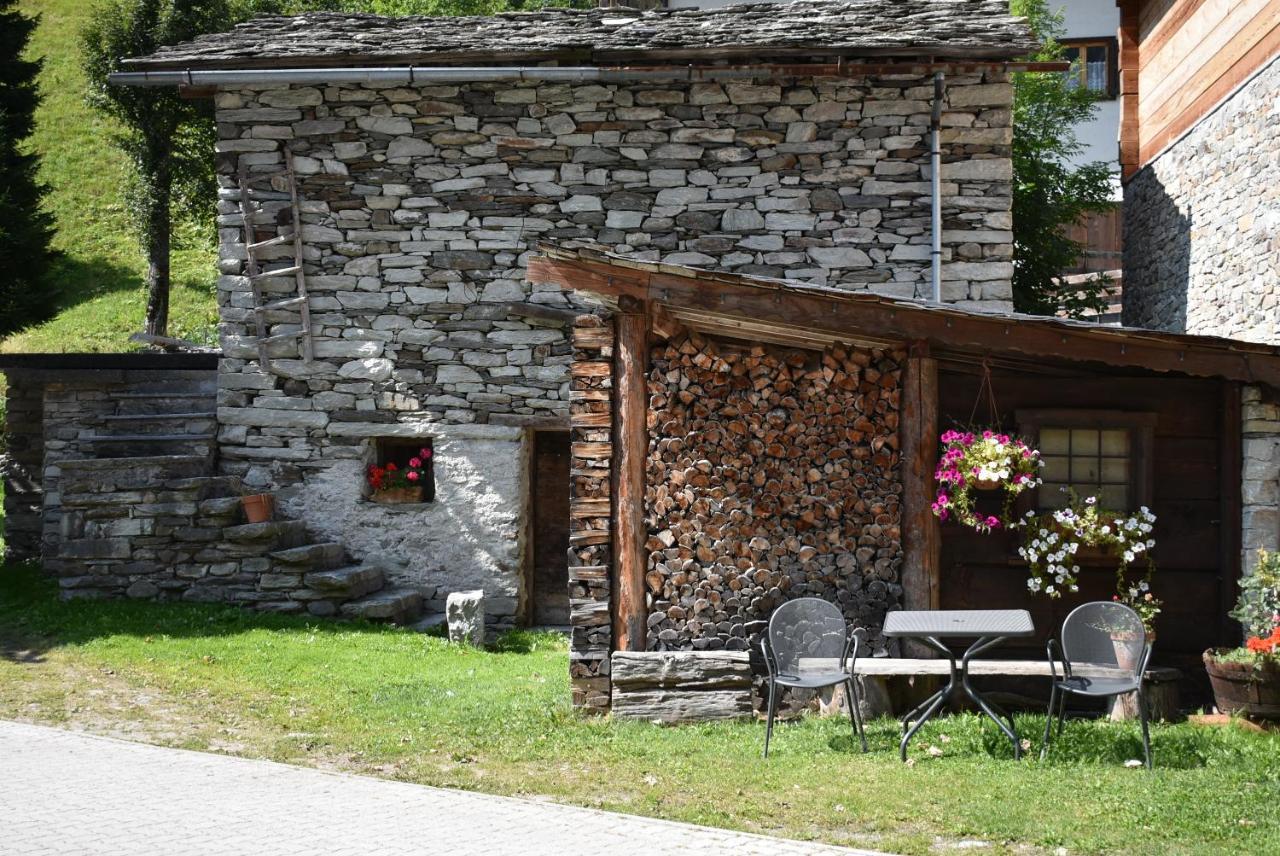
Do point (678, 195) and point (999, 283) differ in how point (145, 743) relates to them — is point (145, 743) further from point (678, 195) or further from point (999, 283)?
point (999, 283)

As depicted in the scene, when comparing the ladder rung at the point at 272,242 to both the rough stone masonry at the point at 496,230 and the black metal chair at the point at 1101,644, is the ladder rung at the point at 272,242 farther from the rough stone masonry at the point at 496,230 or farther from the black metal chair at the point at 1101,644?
the black metal chair at the point at 1101,644

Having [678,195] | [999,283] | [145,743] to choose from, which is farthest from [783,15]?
[145,743]

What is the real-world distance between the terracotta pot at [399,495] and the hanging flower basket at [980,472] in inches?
205

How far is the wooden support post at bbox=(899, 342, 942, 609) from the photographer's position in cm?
677

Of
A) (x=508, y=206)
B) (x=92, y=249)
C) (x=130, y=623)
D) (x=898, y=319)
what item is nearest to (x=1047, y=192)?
(x=508, y=206)

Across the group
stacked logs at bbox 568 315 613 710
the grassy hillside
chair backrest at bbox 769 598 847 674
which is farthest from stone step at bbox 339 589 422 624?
the grassy hillside

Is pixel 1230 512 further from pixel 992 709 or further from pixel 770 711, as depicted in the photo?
pixel 770 711

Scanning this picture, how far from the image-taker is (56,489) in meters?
11.0

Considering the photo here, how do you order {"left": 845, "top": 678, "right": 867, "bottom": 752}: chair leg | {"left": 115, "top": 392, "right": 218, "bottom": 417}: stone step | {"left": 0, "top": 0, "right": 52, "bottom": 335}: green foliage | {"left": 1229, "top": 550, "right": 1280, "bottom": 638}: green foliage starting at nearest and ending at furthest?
1. {"left": 845, "top": 678, "right": 867, "bottom": 752}: chair leg
2. {"left": 1229, "top": 550, "right": 1280, "bottom": 638}: green foliage
3. {"left": 115, "top": 392, "right": 218, "bottom": 417}: stone step
4. {"left": 0, "top": 0, "right": 52, "bottom": 335}: green foliage

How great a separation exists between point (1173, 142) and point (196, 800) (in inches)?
453

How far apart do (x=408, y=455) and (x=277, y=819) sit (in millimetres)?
6058

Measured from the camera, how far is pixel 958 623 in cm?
580

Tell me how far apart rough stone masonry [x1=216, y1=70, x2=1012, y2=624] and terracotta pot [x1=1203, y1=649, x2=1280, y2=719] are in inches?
161

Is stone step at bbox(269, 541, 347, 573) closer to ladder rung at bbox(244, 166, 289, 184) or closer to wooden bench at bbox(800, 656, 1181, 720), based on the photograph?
ladder rung at bbox(244, 166, 289, 184)
